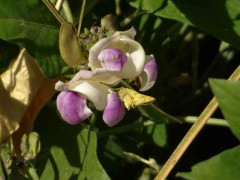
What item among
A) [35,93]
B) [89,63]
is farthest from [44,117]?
[89,63]

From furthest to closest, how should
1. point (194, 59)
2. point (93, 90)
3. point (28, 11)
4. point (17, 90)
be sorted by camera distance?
1. point (194, 59)
2. point (17, 90)
3. point (28, 11)
4. point (93, 90)

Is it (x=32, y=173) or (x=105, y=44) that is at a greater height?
(x=105, y=44)

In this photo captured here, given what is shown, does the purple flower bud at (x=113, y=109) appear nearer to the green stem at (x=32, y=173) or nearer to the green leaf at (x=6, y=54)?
the green stem at (x=32, y=173)

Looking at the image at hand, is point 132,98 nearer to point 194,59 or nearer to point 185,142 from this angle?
point 185,142

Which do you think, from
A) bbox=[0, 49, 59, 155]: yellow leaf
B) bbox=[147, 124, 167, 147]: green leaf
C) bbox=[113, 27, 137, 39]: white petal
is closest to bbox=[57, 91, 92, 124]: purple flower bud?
bbox=[113, 27, 137, 39]: white petal

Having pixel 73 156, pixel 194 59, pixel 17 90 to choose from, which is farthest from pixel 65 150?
pixel 194 59

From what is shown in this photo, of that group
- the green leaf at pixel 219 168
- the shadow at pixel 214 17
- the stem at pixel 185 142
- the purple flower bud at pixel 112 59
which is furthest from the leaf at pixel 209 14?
the green leaf at pixel 219 168

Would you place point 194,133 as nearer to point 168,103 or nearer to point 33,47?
point 33,47
